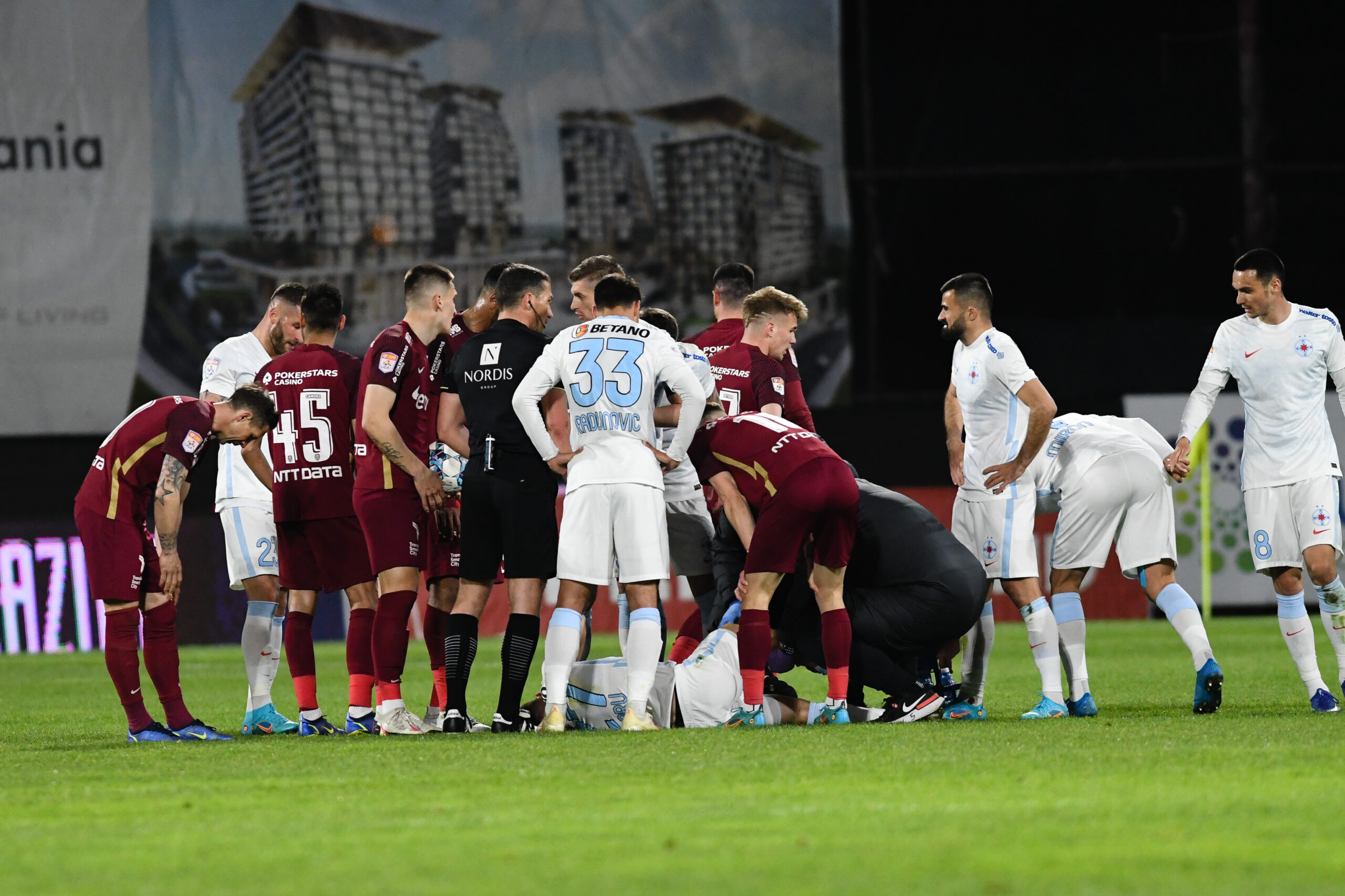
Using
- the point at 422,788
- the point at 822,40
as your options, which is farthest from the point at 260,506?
the point at 822,40

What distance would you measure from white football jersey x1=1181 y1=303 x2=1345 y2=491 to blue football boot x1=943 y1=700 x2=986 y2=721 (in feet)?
5.62

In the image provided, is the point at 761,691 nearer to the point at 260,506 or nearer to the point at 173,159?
the point at 260,506

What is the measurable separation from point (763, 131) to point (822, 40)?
122 cm

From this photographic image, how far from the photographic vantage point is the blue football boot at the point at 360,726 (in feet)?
25.5

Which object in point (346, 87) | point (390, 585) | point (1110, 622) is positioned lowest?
point (1110, 622)

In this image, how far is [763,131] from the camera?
18.9 metres

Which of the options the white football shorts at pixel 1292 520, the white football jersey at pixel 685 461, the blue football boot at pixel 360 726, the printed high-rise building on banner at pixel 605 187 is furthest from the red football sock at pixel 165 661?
the printed high-rise building on banner at pixel 605 187

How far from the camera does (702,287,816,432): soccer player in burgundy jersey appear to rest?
28.6ft

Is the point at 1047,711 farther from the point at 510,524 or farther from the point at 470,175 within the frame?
the point at 470,175

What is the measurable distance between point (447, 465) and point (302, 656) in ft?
3.83

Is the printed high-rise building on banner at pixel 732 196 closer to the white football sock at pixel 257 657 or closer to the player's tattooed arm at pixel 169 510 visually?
the white football sock at pixel 257 657

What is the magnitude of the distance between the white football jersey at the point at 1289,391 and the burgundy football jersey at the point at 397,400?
3.77 meters

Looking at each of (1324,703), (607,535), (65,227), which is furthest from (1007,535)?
(65,227)

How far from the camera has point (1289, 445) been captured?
26.9ft
